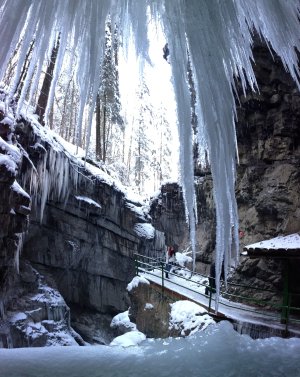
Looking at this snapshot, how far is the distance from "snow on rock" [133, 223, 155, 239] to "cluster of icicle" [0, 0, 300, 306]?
18.2 m

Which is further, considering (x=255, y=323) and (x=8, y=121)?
(x=8, y=121)

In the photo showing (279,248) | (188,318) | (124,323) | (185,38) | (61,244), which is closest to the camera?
(185,38)

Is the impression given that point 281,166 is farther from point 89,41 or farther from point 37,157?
point 89,41

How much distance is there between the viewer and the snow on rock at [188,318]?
8500 mm

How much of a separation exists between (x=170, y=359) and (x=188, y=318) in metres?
5.71

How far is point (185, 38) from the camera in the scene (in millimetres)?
2400

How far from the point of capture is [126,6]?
2584 millimetres

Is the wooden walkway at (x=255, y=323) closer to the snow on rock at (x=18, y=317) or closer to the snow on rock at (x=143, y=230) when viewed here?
the snow on rock at (x=18, y=317)

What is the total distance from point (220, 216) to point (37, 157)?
A: 40.6 feet

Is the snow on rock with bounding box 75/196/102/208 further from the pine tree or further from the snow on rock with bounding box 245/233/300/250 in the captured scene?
the snow on rock with bounding box 245/233/300/250

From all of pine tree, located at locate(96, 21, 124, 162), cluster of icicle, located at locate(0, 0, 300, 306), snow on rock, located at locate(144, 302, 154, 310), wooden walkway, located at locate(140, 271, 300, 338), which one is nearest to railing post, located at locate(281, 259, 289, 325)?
wooden walkway, located at locate(140, 271, 300, 338)

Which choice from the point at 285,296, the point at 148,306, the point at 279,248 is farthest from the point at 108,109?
the point at 285,296

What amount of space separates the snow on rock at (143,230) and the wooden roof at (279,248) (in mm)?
10981

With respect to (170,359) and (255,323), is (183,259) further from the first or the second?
(170,359)
